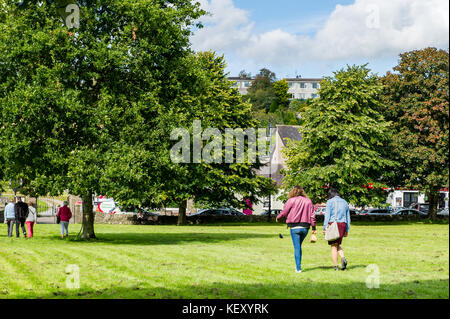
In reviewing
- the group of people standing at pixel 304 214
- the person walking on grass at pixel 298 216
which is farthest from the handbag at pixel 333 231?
the person walking on grass at pixel 298 216

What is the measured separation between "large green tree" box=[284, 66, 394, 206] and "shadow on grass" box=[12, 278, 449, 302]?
4082cm

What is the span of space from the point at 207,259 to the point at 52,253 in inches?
230

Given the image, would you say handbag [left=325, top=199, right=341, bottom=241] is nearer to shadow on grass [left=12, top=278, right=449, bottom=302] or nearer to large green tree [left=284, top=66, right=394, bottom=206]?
shadow on grass [left=12, top=278, right=449, bottom=302]

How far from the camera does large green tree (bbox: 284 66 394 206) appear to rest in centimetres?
5138

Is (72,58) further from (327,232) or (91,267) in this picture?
(327,232)

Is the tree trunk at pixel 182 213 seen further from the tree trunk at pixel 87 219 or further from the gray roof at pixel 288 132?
the gray roof at pixel 288 132

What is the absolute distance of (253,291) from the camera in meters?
9.84

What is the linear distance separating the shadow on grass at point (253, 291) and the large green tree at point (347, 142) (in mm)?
40816

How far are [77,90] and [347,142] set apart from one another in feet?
107

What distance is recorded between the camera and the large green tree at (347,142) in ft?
169

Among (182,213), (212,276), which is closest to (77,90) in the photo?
(212,276)

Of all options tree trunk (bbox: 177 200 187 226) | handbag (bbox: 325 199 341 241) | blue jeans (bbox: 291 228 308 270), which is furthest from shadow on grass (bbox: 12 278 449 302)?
tree trunk (bbox: 177 200 187 226)

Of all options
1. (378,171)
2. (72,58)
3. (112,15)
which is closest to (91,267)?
(72,58)

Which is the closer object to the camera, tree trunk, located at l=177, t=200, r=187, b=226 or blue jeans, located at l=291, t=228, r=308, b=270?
blue jeans, located at l=291, t=228, r=308, b=270
